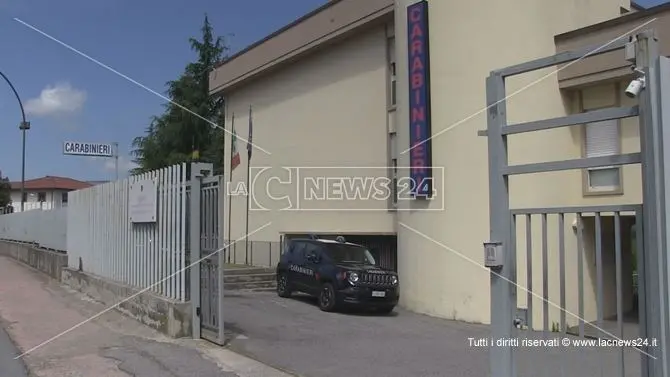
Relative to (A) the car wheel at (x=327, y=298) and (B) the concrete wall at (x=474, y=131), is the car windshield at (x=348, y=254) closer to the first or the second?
(A) the car wheel at (x=327, y=298)

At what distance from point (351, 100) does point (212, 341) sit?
46.5 feet

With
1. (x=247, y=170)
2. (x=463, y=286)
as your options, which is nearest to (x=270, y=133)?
(x=247, y=170)

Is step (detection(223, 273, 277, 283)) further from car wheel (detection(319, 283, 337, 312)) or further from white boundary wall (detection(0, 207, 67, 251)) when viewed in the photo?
white boundary wall (detection(0, 207, 67, 251))

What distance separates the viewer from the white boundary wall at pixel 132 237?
11086mm

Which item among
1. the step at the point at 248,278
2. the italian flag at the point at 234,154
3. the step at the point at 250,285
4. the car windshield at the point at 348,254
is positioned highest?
the italian flag at the point at 234,154

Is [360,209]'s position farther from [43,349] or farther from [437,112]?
[43,349]

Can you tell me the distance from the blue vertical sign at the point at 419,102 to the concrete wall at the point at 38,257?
11.7 metres

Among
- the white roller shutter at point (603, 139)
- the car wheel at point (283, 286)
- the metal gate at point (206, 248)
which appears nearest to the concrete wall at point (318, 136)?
the car wheel at point (283, 286)

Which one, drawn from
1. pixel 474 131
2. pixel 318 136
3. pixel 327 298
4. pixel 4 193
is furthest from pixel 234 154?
pixel 4 193

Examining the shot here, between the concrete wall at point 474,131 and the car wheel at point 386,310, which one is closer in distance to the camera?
the concrete wall at point 474,131

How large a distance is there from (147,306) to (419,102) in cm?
871

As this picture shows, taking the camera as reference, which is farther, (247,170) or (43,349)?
(247,170)

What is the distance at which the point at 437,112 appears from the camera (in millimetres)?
16375

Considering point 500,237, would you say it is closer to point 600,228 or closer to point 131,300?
point 600,228
